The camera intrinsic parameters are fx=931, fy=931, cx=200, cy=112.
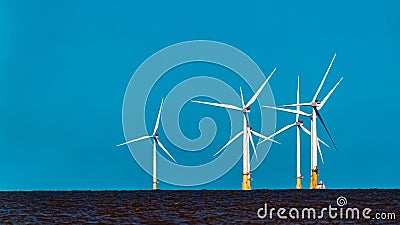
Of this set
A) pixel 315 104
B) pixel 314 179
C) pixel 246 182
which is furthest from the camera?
pixel 314 179

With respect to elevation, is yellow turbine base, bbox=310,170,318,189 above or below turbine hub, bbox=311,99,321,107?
below

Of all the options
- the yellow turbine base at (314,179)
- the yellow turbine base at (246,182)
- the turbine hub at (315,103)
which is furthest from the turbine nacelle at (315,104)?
the yellow turbine base at (246,182)

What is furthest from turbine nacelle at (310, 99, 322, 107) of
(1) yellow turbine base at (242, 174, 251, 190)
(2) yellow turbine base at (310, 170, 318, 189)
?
(1) yellow turbine base at (242, 174, 251, 190)

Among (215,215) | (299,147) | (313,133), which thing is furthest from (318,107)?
(215,215)

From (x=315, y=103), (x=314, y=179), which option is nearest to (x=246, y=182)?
(x=314, y=179)

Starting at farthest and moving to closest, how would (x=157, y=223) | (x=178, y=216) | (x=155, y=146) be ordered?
(x=155, y=146)
(x=178, y=216)
(x=157, y=223)

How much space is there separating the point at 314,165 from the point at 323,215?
6761 centimetres

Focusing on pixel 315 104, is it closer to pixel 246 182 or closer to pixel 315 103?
pixel 315 103

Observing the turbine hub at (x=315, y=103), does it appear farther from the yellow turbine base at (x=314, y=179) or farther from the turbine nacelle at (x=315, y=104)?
the yellow turbine base at (x=314, y=179)

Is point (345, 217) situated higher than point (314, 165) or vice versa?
point (314, 165)

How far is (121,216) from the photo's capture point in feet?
263

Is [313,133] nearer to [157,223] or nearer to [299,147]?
[299,147]

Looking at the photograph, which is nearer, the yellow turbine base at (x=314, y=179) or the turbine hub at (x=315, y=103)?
the turbine hub at (x=315, y=103)

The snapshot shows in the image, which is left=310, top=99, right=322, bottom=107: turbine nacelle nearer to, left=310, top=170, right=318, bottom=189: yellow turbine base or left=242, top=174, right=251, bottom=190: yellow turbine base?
left=310, top=170, right=318, bottom=189: yellow turbine base
